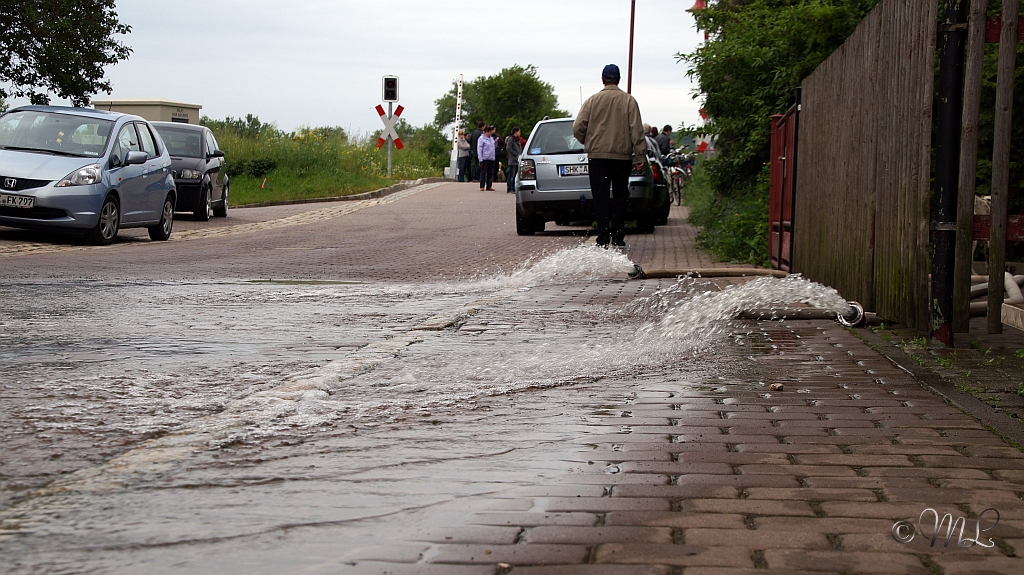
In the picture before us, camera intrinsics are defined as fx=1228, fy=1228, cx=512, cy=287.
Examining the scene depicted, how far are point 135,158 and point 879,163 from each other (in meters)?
11.6

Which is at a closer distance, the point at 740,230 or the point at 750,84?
the point at 740,230

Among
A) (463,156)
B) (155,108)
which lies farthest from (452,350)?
(463,156)

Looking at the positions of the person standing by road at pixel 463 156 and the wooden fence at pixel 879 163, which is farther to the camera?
the person standing by road at pixel 463 156

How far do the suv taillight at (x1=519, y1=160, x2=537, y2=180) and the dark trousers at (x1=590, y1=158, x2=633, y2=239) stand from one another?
4.83 metres

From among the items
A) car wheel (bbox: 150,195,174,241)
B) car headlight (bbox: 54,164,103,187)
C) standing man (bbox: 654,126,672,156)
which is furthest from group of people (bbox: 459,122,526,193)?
car headlight (bbox: 54,164,103,187)

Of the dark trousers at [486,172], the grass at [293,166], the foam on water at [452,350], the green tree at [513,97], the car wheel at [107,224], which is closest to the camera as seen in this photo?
the foam on water at [452,350]

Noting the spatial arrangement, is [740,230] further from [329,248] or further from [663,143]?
[663,143]

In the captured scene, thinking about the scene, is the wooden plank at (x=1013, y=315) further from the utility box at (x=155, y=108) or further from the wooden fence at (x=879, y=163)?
the utility box at (x=155, y=108)

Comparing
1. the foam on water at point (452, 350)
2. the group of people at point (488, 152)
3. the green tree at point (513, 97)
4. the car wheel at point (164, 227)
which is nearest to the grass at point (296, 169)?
the group of people at point (488, 152)

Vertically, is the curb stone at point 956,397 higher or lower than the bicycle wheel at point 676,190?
lower

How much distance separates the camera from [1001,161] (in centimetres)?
618

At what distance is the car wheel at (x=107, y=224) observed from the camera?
15836 mm

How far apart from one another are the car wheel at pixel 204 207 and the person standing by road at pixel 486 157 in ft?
47.7

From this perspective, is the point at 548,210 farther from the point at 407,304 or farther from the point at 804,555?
the point at 804,555
